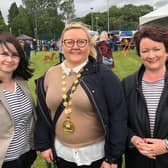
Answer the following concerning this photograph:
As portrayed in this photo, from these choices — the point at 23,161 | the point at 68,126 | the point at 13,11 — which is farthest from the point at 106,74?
the point at 13,11

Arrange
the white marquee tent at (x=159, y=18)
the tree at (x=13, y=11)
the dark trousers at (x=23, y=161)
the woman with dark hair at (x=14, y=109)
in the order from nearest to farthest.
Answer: the woman with dark hair at (x=14, y=109), the dark trousers at (x=23, y=161), the white marquee tent at (x=159, y=18), the tree at (x=13, y=11)

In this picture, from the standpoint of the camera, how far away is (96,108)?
9.19ft

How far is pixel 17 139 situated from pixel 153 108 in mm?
1138

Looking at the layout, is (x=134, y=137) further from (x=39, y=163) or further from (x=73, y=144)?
(x=39, y=163)

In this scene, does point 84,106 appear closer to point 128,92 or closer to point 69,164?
point 128,92

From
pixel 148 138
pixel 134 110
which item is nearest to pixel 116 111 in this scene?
pixel 134 110

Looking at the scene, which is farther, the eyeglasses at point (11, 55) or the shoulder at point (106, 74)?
the eyeglasses at point (11, 55)

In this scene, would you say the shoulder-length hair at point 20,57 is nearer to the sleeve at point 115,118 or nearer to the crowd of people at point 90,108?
the crowd of people at point 90,108

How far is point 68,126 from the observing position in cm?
288

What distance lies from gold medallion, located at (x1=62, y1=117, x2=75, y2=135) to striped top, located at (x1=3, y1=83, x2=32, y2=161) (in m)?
0.39

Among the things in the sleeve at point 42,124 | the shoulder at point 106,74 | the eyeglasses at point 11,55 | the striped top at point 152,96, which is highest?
the eyeglasses at point 11,55

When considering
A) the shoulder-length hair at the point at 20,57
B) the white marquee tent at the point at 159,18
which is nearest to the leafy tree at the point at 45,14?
the white marquee tent at the point at 159,18

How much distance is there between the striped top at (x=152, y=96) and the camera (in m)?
2.77

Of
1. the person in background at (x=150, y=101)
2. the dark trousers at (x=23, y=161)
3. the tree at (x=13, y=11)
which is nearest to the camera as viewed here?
the person in background at (x=150, y=101)
